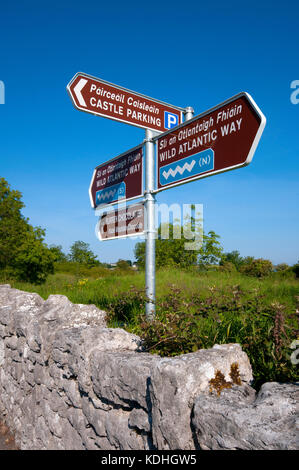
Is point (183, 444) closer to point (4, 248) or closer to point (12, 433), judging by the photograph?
point (12, 433)

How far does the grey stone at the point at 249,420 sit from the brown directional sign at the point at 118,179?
2746 mm

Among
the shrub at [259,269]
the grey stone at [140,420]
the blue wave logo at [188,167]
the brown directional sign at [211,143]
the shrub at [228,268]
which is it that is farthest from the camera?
the shrub at [228,268]

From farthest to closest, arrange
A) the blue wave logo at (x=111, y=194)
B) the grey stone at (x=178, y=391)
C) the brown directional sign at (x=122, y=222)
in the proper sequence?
1. the blue wave logo at (x=111, y=194)
2. the brown directional sign at (x=122, y=222)
3. the grey stone at (x=178, y=391)

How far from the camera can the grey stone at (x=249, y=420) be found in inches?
56.1

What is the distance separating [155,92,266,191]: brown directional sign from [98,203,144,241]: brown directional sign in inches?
19.0

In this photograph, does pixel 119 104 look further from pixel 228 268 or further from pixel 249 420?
pixel 228 268

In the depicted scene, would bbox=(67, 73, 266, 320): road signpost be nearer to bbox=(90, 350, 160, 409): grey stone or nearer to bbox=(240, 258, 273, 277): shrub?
bbox=(90, 350, 160, 409): grey stone

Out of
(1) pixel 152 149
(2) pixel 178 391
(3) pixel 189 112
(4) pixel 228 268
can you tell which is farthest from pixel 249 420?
(4) pixel 228 268

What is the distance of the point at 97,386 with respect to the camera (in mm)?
2604

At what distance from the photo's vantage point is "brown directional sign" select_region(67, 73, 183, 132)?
3882 mm

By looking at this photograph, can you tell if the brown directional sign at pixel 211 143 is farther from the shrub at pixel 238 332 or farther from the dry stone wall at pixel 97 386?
the dry stone wall at pixel 97 386

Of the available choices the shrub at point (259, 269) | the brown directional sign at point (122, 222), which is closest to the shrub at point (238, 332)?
the brown directional sign at point (122, 222)

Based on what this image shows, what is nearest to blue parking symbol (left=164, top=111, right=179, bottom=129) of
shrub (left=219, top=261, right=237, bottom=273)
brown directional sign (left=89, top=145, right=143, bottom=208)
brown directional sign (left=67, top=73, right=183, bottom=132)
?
brown directional sign (left=67, top=73, right=183, bottom=132)

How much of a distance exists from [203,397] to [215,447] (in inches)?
9.4
